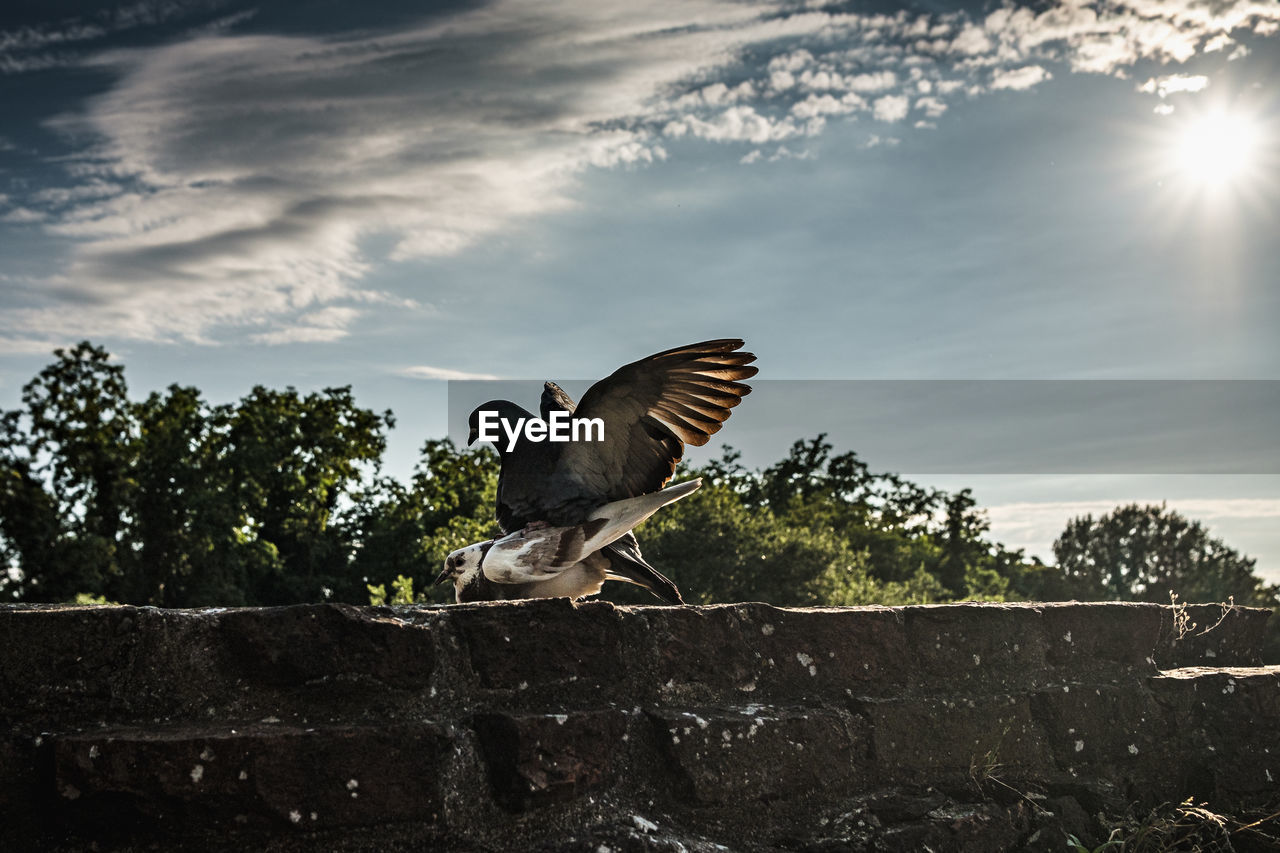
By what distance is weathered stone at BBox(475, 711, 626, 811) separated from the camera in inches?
82.6

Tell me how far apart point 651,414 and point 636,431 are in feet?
0.28

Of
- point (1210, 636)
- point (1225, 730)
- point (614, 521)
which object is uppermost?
point (614, 521)

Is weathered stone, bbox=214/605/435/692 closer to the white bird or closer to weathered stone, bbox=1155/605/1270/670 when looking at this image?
the white bird

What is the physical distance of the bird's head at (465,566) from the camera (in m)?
3.54

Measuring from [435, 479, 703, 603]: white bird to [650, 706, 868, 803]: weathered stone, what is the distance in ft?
3.05

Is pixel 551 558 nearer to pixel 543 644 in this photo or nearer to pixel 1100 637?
pixel 543 644

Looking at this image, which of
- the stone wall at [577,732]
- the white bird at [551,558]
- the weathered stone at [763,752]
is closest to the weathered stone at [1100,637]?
the stone wall at [577,732]

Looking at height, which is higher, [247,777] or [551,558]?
[551,558]

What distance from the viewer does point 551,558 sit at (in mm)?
3383

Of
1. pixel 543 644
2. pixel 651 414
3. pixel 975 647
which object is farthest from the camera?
pixel 651 414

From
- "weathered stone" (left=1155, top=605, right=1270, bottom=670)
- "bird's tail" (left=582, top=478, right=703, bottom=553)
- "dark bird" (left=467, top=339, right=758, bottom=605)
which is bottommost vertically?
"weathered stone" (left=1155, top=605, right=1270, bottom=670)

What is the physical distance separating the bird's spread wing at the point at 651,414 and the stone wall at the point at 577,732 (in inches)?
47.6

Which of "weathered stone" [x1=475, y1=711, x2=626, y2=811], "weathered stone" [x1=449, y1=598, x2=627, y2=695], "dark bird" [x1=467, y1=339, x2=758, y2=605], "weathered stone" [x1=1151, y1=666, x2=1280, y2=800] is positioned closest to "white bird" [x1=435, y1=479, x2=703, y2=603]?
"dark bird" [x1=467, y1=339, x2=758, y2=605]

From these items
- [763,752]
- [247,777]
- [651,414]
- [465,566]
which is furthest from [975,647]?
[247,777]
